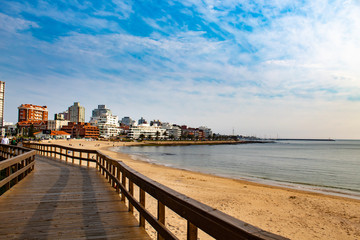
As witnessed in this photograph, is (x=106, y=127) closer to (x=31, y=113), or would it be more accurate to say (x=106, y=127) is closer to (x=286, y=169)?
(x=31, y=113)

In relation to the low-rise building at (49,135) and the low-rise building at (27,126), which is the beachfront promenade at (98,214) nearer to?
the low-rise building at (49,135)

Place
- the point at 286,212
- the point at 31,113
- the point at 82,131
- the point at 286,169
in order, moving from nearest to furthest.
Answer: the point at 286,212, the point at 286,169, the point at 82,131, the point at 31,113

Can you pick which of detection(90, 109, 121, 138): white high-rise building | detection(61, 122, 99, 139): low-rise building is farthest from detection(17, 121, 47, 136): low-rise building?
detection(90, 109, 121, 138): white high-rise building

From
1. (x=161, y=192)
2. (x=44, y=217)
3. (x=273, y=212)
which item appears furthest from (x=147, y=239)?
(x=273, y=212)

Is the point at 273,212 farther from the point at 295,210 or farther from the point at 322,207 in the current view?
the point at 322,207

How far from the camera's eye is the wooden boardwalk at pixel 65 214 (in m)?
4.11

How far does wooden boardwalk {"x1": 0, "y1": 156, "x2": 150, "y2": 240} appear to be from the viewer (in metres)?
4.11

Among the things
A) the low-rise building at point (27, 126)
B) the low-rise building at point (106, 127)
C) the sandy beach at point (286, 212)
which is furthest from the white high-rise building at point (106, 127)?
the sandy beach at point (286, 212)

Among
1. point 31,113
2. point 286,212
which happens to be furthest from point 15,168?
point 31,113

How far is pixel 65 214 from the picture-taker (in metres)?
5.16

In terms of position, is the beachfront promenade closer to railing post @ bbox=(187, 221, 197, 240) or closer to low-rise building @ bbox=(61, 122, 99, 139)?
railing post @ bbox=(187, 221, 197, 240)

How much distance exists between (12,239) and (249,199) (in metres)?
13.6

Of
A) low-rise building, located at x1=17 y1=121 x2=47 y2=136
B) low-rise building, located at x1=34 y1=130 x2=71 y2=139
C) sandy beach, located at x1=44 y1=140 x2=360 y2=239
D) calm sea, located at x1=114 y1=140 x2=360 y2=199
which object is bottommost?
calm sea, located at x1=114 y1=140 x2=360 y2=199

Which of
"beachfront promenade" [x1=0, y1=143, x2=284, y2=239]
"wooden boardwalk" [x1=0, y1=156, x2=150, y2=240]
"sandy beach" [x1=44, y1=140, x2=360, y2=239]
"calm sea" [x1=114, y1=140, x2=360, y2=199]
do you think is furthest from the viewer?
"calm sea" [x1=114, y1=140, x2=360, y2=199]
